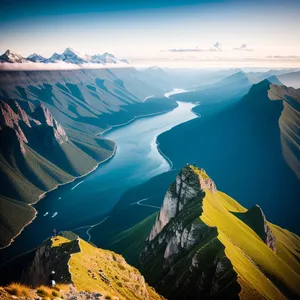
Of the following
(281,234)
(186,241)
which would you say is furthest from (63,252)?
(281,234)

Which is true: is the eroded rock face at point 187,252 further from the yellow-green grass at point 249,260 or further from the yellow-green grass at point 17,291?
the yellow-green grass at point 17,291

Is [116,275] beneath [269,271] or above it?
above

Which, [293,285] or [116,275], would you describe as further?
[293,285]

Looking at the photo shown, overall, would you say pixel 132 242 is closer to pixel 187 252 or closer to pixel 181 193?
pixel 181 193

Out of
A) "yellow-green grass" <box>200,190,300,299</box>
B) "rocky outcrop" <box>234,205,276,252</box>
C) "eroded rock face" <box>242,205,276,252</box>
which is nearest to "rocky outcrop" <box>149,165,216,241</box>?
"yellow-green grass" <box>200,190,300,299</box>

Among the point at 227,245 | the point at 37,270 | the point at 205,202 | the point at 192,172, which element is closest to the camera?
the point at 37,270

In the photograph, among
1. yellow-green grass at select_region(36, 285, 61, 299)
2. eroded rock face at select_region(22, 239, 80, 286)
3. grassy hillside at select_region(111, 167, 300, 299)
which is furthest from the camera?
grassy hillside at select_region(111, 167, 300, 299)

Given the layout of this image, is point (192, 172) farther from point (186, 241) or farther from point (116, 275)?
point (116, 275)

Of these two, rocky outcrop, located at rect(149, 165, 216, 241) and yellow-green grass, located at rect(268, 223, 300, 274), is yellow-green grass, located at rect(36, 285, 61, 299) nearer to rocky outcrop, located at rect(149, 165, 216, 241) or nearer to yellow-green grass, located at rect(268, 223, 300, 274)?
rocky outcrop, located at rect(149, 165, 216, 241)
